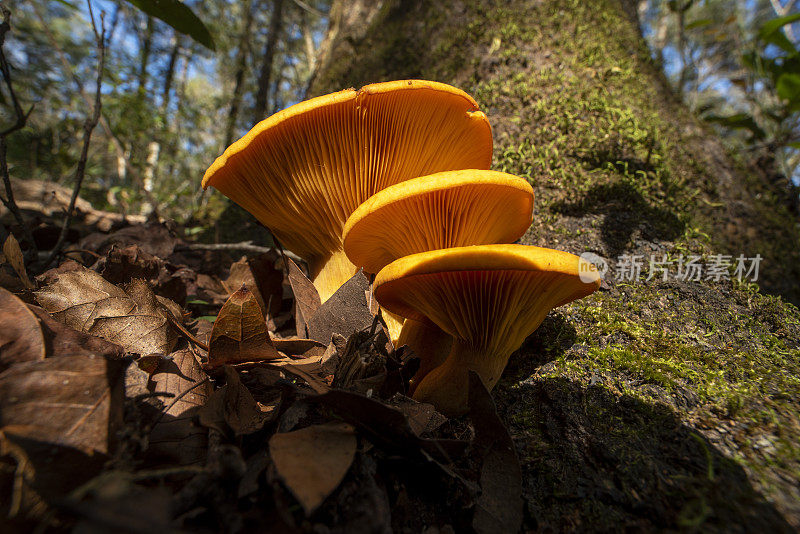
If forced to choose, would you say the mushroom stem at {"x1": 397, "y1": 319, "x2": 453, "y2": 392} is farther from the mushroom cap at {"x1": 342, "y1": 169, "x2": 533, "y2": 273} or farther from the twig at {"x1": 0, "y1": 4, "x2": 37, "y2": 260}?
the twig at {"x1": 0, "y1": 4, "x2": 37, "y2": 260}

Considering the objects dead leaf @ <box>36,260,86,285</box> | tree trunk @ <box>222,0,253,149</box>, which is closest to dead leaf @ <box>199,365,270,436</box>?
dead leaf @ <box>36,260,86,285</box>

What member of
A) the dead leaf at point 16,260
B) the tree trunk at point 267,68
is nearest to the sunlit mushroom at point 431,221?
the dead leaf at point 16,260

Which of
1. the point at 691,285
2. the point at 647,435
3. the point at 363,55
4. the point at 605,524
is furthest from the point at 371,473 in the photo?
the point at 363,55

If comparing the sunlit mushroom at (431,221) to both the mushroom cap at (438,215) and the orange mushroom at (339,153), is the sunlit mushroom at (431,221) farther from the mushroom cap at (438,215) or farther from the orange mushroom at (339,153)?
the orange mushroom at (339,153)

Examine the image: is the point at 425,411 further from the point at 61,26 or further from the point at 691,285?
the point at 61,26

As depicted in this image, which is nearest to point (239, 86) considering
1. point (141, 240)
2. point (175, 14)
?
point (175, 14)

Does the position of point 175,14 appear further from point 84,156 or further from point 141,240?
point 141,240

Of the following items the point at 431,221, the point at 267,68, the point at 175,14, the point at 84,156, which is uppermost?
the point at 175,14

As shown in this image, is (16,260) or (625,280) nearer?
(16,260)
